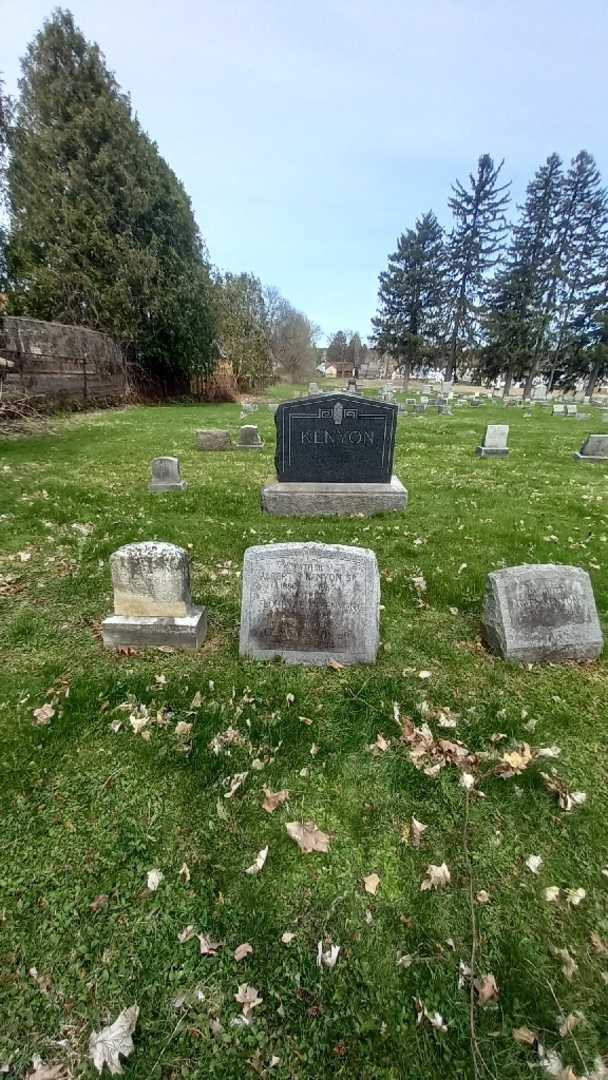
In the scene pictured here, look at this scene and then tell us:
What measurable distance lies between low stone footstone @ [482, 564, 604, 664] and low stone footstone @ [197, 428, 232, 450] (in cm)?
939

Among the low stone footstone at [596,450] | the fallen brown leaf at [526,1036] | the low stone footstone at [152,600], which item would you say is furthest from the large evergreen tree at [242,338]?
the fallen brown leaf at [526,1036]

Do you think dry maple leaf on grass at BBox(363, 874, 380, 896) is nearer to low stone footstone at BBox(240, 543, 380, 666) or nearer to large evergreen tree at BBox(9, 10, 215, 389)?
low stone footstone at BBox(240, 543, 380, 666)

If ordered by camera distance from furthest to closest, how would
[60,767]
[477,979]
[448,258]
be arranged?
1. [448,258]
2. [60,767]
3. [477,979]

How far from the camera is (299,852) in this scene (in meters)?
2.17

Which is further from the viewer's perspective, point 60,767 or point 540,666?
point 540,666

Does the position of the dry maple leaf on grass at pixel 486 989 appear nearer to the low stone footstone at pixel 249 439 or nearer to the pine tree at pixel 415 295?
the low stone footstone at pixel 249 439

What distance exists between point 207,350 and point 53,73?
A: 43.3 feet

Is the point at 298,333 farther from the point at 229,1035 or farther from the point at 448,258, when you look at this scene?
the point at 229,1035

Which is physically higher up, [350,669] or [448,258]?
[448,258]

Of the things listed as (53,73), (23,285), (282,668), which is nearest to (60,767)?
(282,668)

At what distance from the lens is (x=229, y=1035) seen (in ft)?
5.19

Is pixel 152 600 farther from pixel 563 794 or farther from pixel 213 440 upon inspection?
pixel 213 440

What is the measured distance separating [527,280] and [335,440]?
38.9 meters

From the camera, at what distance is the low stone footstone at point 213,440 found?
11508mm
